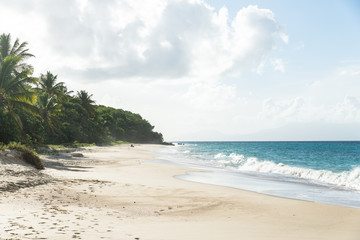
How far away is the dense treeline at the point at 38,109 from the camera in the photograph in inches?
867

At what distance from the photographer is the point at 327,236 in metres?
5.98

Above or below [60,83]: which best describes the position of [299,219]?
below

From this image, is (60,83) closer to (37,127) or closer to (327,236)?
(37,127)

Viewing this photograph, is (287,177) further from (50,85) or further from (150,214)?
(50,85)

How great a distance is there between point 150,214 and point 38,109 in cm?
1960

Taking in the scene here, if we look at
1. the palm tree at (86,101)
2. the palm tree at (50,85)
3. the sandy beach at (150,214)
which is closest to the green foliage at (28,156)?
the sandy beach at (150,214)

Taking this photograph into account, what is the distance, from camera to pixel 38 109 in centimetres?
2308

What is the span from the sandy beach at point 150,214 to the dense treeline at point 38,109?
12724mm

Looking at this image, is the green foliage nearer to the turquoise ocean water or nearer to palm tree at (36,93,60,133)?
the turquoise ocean water

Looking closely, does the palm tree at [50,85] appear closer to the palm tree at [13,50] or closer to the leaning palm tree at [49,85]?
the leaning palm tree at [49,85]

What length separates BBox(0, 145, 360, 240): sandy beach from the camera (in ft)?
18.0

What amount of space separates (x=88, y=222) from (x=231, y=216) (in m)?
3.77

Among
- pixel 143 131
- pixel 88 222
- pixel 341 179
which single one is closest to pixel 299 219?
pixel 88 222

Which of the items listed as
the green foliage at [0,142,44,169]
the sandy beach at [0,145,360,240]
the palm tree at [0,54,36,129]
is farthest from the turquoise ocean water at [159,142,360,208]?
the palm tree at [0,54,36,129]
